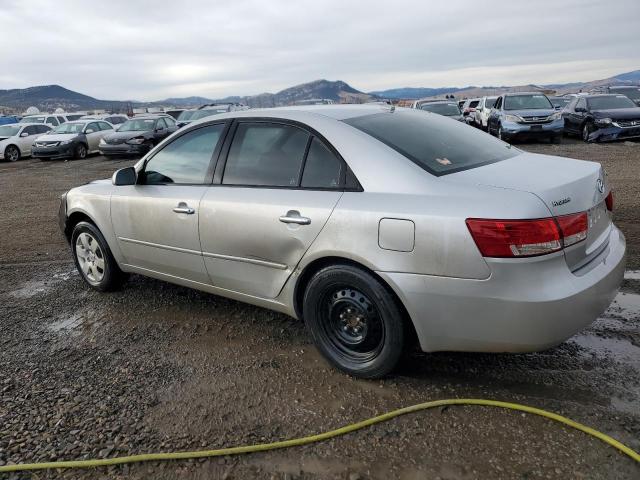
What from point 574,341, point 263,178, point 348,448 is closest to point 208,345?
point 263,178

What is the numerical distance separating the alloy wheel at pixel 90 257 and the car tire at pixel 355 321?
7.88 ft

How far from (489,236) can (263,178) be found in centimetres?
155

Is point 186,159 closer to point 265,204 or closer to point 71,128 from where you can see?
point 265,204

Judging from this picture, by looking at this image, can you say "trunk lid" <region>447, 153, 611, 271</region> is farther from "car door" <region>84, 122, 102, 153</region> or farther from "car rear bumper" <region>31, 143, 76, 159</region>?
"car door" <region>84, 122, 102, 153</region>

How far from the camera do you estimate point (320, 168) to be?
10.2 feet

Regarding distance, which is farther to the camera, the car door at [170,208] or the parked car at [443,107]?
the parked car at [443,107]

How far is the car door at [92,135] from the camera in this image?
19594 millimetres

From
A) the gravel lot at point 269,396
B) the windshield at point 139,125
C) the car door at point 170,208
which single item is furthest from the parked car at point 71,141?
the car door at point 170,208

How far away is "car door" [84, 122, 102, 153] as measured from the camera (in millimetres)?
19594

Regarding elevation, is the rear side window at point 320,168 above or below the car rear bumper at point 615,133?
above

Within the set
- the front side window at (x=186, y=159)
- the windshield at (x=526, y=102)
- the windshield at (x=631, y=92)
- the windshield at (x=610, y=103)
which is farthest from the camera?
the windshield at (x=631, y=92)

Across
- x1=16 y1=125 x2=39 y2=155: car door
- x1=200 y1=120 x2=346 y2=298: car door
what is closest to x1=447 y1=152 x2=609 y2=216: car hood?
x1=200 y1=120 x2=346 y2=298: car door

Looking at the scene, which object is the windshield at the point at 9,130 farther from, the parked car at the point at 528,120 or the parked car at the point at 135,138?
the parked car at the point at 528,120

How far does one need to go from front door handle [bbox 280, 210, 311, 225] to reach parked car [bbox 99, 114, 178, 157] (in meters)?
15.6
